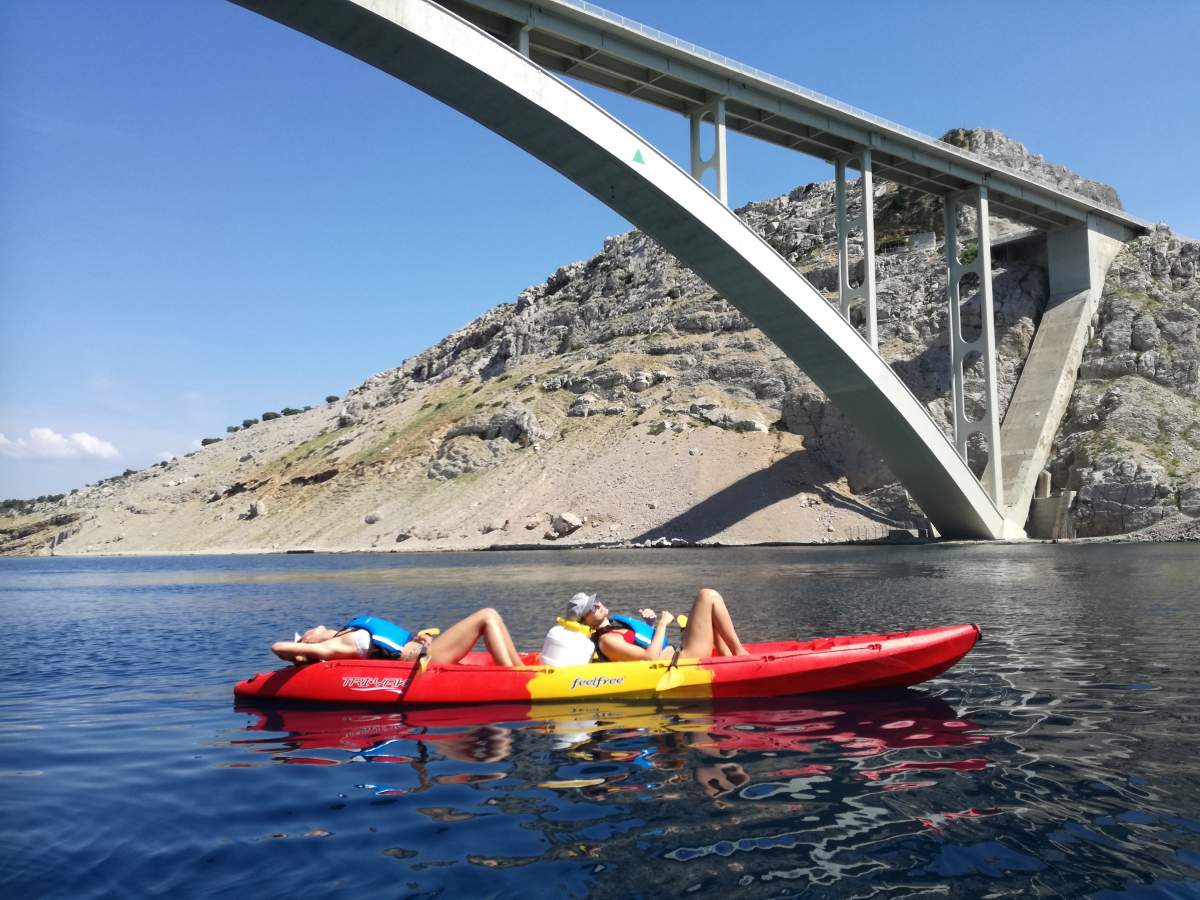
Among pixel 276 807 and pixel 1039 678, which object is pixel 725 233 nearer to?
pixel 1039 678

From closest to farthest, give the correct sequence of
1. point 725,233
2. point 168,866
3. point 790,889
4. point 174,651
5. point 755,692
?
point 790,889
point 168,866
point 755,692
point 174,651
point 725,233

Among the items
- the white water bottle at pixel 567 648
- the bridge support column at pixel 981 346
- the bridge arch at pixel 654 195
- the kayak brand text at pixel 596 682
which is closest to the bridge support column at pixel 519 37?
the bridge arch at pixel 654 195

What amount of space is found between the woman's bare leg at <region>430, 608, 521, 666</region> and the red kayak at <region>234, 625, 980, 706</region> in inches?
5.5

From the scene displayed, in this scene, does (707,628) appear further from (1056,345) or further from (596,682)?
(1056,345)

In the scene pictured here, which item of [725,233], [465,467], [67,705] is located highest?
[725,233]

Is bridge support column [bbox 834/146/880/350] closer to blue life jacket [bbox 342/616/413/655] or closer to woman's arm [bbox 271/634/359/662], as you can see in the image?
blue life jacket [bbox 342/616/413/655]

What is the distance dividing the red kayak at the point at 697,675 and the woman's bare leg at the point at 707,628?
154 mm

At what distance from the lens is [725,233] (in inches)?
1126

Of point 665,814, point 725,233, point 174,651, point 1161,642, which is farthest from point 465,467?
point 665,814

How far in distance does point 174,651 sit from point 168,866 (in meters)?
9.11

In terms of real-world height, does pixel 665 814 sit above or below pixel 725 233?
below

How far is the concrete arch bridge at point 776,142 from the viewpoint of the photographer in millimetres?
23234

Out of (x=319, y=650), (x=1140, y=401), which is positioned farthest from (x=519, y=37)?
(x=1140, y=401)

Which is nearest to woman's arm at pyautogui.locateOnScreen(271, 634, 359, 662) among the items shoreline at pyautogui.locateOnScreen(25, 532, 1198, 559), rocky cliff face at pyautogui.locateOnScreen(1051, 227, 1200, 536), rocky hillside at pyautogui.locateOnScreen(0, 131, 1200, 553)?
shoreline at pyautogui.locateOnScreen(25, 532, 1198, 559)
